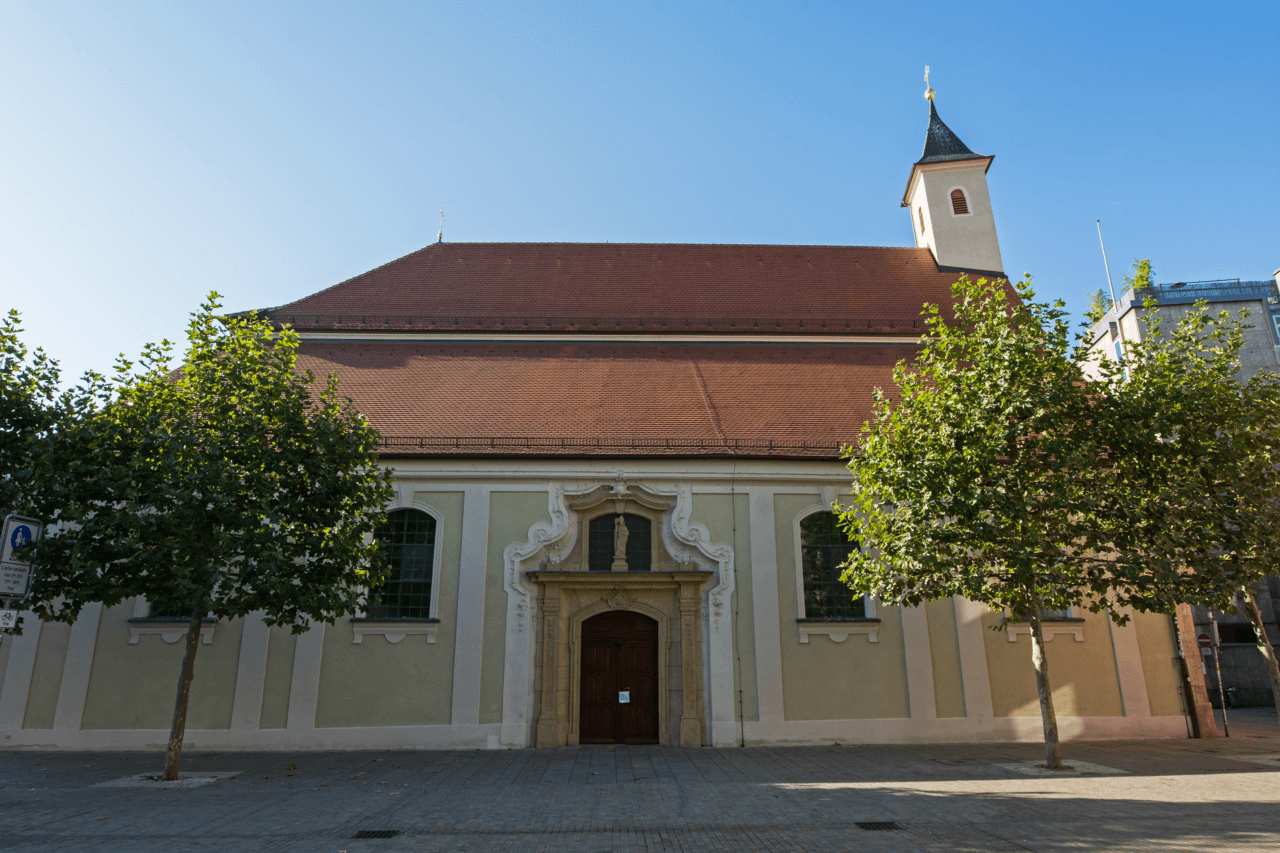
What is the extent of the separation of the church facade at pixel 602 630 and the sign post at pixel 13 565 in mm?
7556

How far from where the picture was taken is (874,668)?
14.6 metres

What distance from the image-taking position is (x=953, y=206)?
2494 centimetres

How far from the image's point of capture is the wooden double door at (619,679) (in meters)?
14.5

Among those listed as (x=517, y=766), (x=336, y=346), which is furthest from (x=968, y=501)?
(x=336, y=346)

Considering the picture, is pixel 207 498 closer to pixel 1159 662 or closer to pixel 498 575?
pixel 498 575

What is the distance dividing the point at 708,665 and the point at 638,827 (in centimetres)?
674

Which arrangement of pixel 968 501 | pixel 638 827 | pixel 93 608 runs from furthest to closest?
pixel 93 608
pixel 968 501
pixel 638 827

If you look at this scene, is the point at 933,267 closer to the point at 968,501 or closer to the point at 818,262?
the point at 818,262

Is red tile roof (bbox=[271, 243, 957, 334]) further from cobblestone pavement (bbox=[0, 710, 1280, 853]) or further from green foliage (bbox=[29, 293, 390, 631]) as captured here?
cobblestone pavement (bbox=[0, 710, 1280, 853])

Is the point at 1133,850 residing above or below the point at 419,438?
below

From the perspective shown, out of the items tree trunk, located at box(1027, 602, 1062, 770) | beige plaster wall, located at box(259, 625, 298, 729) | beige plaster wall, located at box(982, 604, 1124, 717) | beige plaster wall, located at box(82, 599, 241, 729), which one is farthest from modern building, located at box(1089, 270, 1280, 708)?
beige plaster wall, located at box(82, 599, 241, 729)

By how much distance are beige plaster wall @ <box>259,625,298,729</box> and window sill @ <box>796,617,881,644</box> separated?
31.6ft

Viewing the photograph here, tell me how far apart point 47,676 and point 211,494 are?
22.2 feet

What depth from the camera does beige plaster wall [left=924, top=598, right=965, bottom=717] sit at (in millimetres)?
14523
